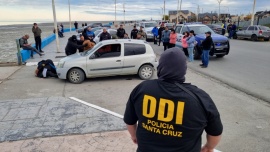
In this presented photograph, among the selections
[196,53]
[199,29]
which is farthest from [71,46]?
[199,29]

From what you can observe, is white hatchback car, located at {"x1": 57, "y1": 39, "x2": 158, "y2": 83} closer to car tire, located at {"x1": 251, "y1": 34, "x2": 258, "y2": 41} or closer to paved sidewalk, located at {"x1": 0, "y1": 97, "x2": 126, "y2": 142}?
paved sidewalk, located at {"x1": 0, "y1": 97, "x2": 126, "y2": 142}

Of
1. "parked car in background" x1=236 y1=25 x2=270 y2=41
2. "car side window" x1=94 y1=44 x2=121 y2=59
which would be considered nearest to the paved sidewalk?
"car side window" x1=94 y1=44 x2=121 y2=59

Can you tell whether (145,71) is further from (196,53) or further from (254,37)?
(254,37)

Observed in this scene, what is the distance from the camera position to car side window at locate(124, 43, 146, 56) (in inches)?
343

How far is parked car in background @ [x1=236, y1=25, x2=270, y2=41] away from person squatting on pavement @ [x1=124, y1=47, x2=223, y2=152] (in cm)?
2384

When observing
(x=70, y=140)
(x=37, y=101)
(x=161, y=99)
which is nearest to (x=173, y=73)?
(x=161, y=99)

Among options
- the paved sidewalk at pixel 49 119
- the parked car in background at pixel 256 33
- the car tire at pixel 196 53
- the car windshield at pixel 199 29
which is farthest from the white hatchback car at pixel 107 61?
the parked car in background at pixel 256 33

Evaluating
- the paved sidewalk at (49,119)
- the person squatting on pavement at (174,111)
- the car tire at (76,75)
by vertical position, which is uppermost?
the person squatting on pavement at (174,111)

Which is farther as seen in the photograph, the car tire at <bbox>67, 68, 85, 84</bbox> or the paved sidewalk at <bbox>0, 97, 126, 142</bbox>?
the car tire at <bbox>67, 68, 85, 84</bbox>

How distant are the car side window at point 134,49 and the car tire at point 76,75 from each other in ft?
5.85

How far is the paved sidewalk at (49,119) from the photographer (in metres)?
4.65

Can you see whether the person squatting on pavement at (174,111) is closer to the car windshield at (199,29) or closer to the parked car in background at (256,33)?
the car windshield at (199,29)

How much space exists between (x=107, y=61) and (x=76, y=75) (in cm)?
122

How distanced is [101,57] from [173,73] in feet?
22.5
